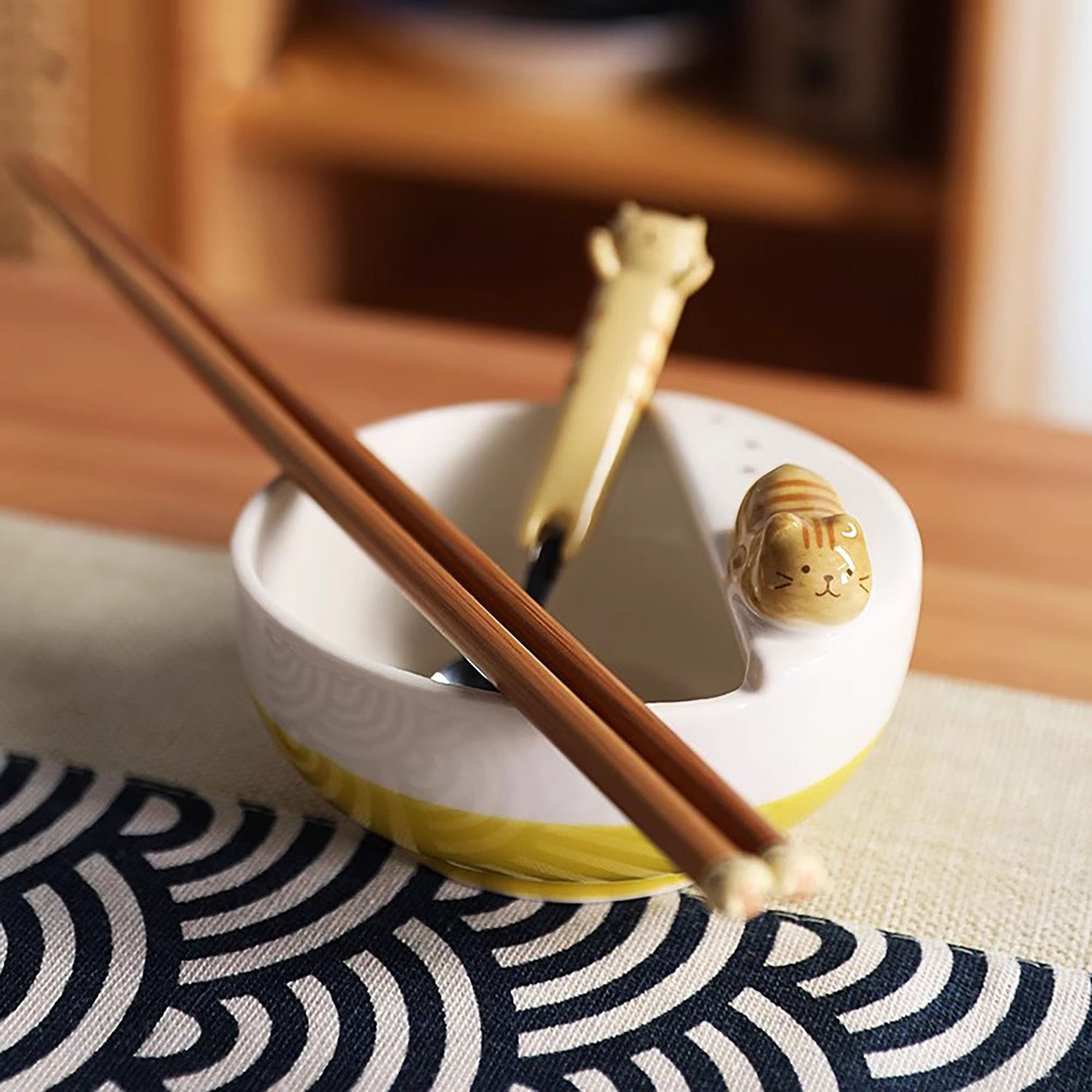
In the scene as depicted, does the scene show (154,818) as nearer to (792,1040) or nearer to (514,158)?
(792,1040)

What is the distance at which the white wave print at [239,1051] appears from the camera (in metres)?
0.46

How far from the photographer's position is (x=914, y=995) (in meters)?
0.50

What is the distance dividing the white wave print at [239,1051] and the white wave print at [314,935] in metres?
0.02

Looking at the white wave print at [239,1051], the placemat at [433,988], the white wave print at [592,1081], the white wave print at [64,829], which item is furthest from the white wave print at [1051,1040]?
the white wave print at [64,829]

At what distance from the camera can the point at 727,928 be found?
528mm

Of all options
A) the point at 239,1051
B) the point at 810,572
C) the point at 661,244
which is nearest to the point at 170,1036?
the point at 239,1051

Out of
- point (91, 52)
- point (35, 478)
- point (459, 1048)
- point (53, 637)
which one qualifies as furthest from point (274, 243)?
point (459, 1048)

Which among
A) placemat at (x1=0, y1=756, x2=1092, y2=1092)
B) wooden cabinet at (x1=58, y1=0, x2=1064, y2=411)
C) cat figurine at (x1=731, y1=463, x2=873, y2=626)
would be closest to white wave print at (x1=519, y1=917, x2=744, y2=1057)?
placemat at (x1=0, y1=756, x2=1092, y2=1092)

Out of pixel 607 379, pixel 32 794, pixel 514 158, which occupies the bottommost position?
pixel 514 158

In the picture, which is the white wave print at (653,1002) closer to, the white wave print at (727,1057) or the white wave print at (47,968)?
the white wave print at (727,1057)

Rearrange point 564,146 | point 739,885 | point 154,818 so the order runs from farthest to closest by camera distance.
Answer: point 564,146
point 154,818
point 739,885

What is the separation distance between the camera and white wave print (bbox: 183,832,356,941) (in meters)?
0.52

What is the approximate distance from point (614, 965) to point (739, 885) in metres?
0.15

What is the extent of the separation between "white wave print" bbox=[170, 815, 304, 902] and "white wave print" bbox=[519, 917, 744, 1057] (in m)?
0.12
